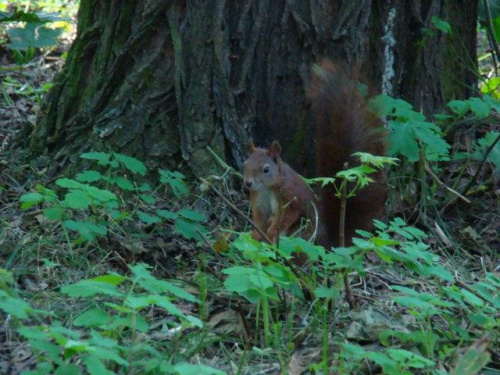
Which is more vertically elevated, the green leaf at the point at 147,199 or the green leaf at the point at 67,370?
the green leaf at the point at 67,370

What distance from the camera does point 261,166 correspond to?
365 cm

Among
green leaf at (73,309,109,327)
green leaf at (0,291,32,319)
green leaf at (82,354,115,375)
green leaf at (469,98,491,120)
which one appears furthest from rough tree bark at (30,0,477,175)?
green leaf at (82,354,115,375)

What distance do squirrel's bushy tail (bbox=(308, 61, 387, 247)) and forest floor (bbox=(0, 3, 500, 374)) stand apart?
0.22 metres

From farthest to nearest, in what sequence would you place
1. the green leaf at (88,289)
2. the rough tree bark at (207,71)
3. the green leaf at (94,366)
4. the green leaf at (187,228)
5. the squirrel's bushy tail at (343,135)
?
1. the rough tree bark at (207,71)
2. the squirrel's bushy tail at (343,135)
3. the green leaf at (187,228)
4. the green leaf at (88,289)
5. the green leaf at (94,366)

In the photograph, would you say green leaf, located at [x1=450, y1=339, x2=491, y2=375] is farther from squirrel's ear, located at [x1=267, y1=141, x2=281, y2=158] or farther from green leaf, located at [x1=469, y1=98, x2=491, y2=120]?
green leaf, located at [x1=469, y1=98, x2=491, y2=120]

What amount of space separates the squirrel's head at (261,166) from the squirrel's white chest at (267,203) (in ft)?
0.23

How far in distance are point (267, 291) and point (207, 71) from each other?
1456 millimetres

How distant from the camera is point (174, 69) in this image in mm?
3855

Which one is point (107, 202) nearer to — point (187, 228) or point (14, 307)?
point (187, 228)

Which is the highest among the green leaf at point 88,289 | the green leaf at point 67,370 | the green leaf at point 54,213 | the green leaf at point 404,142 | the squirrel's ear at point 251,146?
the green leaf at point 404,142

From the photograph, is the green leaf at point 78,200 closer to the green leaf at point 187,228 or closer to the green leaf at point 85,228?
the green leaf at point 85,228

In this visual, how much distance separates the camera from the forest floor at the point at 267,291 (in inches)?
100

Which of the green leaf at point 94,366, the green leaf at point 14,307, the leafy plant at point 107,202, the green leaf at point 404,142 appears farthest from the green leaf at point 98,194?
the green leaf at point 404,142

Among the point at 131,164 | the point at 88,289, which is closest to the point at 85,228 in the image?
the point at 131,164
